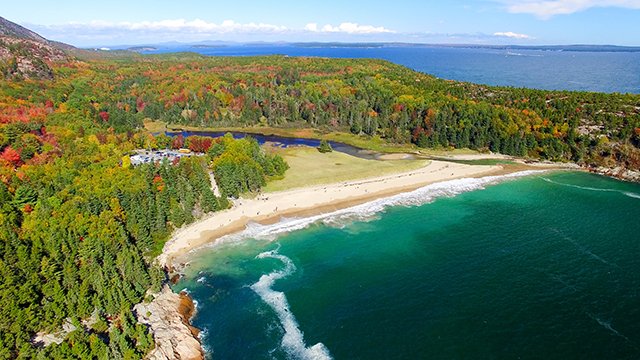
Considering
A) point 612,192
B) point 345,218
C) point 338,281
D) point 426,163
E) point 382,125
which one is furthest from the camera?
point 382,125

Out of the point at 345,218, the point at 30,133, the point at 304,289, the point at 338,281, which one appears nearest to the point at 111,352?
the point at 304,289

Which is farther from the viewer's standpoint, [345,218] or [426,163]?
[426,163]

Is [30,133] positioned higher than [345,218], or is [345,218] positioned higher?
[30,133]

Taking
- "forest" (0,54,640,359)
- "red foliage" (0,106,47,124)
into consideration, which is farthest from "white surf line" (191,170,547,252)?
"red foliage" (0,106,47,124)

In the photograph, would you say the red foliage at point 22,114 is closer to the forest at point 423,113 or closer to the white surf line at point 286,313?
the forest at point 423,113

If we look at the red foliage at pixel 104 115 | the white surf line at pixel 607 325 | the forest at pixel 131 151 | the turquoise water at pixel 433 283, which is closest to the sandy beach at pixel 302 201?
the forest at pixel 131 151

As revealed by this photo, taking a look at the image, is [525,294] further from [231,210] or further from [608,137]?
[608,137]

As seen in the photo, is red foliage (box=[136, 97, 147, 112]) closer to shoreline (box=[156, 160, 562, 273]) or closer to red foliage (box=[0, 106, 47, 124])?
red foliage (box=[0, 106, 47, 124])

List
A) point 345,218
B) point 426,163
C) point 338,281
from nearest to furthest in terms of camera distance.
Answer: point 338,281 < point 345,218 < point 426,163
